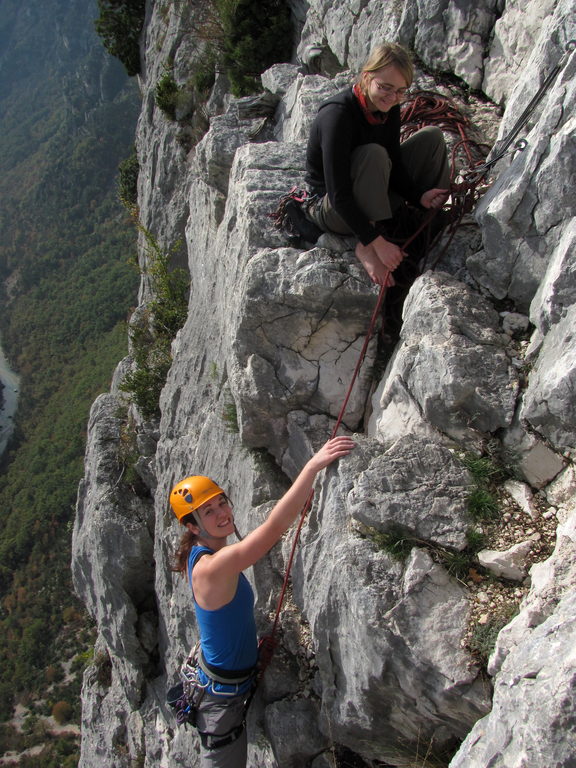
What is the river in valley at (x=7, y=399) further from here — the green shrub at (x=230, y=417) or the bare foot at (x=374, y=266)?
the bare foot at (x=374, y=266)

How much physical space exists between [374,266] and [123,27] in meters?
21.9

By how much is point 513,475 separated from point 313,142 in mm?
2918

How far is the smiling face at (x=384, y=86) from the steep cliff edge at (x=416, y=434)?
1011 millimetres

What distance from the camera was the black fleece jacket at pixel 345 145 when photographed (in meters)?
3.96

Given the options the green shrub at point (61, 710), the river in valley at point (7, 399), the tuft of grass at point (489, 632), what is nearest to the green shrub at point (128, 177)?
the tuft of grass at point (489, 632)

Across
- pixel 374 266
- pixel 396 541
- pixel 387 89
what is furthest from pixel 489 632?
pixel 387 89

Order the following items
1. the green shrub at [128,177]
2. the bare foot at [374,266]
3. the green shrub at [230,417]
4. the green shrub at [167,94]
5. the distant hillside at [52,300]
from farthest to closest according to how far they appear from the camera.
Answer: the distant hillside at [52,300] < the green shrub at [128,177] < the green shrub at [167,94] < the green shrub at [230,417] < the bare foot at [374,266]

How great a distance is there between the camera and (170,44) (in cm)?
1619

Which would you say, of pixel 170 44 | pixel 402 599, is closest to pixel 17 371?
pixel 170 44

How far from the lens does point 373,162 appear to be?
4113mm

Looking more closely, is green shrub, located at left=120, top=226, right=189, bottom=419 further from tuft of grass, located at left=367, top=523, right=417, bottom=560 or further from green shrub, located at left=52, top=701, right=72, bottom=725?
green shrub, located at left=52, top=701, right=72, bottom=725

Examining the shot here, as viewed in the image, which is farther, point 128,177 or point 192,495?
point 128,177

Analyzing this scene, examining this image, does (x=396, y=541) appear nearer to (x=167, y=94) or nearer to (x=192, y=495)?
(x=192, y=495)

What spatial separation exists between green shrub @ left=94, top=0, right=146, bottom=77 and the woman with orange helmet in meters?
22.3
